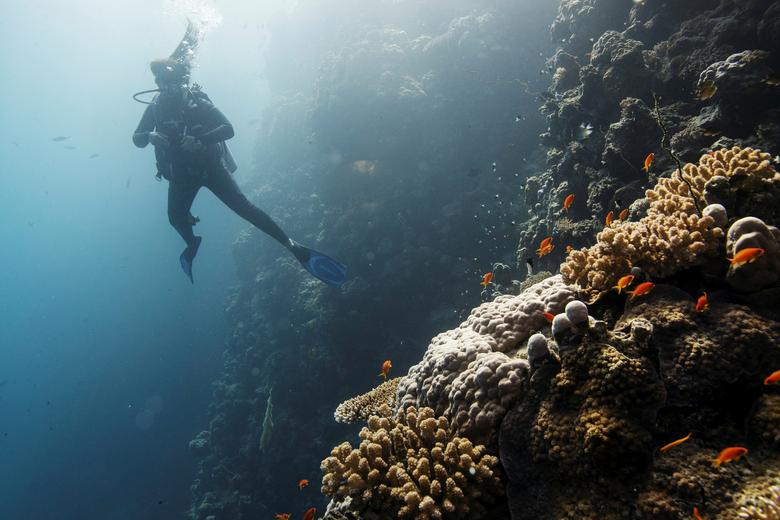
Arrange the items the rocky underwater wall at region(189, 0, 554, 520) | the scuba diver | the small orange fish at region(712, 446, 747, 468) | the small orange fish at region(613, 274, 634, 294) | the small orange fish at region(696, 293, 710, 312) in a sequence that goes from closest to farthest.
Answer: the small orange fish at region(712, 446, 747, 468) < the small orange fish at region(696, 293, 710, 312) < the small orange fish at region(613, 274, 634, 294) < the scuba diver < the rocky underwater wall at region(189, 0, 554, 520)

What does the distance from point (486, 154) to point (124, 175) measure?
130 m

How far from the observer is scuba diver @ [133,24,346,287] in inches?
365

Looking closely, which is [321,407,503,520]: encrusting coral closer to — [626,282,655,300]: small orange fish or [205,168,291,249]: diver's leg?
[626,282,655,300]: small orange fish

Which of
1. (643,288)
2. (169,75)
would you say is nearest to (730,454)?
(643,288)

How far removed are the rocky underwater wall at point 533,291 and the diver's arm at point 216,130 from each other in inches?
271

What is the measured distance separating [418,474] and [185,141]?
29.2ft

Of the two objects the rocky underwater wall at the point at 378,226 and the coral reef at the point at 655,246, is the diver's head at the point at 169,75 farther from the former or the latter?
the coral reef at the point at 655,246

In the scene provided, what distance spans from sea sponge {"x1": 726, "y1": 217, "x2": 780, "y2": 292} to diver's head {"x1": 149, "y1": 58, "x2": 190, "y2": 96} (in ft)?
37.0

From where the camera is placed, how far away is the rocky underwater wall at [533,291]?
2.56m

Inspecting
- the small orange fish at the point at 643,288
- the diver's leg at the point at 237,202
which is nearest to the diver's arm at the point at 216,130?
the diver's leg at the point at 237,202

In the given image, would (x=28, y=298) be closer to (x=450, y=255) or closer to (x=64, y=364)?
(x=64, y=364)

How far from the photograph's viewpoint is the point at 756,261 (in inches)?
113

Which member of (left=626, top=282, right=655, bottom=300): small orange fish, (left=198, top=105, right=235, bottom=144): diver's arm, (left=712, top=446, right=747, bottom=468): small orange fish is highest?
Result: (left=198, top=105, right=235, bottom=144): diver's arm

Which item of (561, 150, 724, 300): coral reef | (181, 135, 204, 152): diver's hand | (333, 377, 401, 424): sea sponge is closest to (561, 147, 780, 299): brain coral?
(561, 150, 724, 300): coral reef
